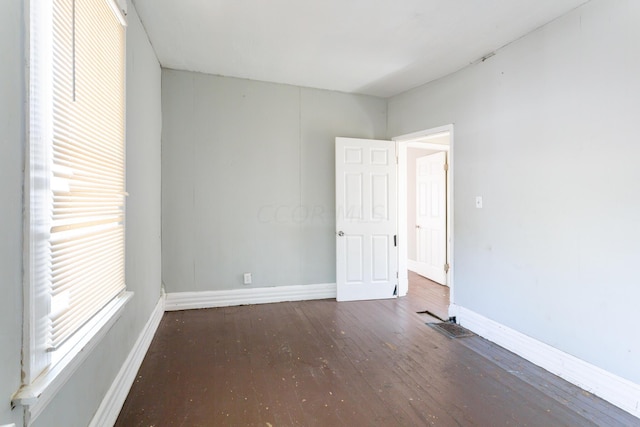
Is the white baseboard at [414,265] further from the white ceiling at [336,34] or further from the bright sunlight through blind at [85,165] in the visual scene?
the bright sunlight through blind at [85,165]

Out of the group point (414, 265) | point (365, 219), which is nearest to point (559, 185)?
point (365, 219)

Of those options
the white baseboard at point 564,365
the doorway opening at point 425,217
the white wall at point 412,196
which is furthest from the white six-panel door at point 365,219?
the white wall at point 412,196

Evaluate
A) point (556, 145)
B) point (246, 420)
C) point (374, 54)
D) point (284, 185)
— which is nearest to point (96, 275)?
point (246, 420)

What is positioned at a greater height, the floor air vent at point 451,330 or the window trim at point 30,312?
the window trim at point 30,312

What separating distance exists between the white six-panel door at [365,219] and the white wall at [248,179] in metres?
0.21

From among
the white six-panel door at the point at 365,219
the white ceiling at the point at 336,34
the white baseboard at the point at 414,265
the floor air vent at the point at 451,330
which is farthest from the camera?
the white baseboard at the point at 414,265

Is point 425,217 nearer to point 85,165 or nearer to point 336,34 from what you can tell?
point 336,34

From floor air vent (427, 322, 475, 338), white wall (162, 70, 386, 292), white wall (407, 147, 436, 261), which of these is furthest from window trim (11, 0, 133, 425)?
white wall (407, 147, 436, 261)

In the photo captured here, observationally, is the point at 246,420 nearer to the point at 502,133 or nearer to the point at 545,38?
the point at 502,133

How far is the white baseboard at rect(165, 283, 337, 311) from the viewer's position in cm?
365

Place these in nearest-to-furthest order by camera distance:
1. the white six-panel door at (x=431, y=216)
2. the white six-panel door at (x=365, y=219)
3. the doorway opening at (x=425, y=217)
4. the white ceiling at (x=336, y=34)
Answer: the white ceiling at (x=336, y=34), the white six-panel door at (x=365, y=219), the doorway opening at (x=425, y=217), the white six-panel door at (x=431, y=216)

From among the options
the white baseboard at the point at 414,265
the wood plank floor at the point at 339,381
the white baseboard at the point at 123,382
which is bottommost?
the wood plank floor at the point at 339,381

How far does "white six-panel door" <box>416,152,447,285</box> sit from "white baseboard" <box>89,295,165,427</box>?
4150 millimetres

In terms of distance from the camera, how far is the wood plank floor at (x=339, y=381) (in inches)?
74.5
